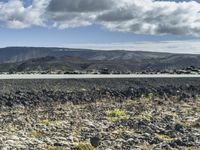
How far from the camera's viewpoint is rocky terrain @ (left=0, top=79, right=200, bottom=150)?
14641mm

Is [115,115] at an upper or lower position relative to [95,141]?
lower

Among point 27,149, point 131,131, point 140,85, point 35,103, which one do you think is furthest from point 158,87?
point 27,149

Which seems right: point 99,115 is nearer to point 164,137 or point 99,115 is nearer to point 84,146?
point 164,137

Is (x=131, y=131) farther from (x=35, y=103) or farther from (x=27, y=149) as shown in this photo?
(x=35, y=103)

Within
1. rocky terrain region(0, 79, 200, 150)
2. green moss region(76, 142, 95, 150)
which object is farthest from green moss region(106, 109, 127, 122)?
green moss region(76, 142, 95, 150)

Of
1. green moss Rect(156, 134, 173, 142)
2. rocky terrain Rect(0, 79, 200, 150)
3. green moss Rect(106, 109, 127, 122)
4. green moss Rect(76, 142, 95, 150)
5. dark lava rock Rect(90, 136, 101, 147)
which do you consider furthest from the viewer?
green moss Rect(106, 109, 127, 122)

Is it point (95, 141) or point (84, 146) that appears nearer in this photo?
point (84, 146)

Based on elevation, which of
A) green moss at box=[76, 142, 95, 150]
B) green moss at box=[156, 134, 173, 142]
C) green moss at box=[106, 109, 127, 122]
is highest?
green moss at box=[76, 142, 95, 150]

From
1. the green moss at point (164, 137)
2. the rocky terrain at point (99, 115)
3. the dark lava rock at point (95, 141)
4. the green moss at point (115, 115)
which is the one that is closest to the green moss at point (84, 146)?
A: the rocky terrain at point (99, 115)

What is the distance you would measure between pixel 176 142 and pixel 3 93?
1202 cm

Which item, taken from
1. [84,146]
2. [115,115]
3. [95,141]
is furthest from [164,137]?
[115,115]

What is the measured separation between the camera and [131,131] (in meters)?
16.8

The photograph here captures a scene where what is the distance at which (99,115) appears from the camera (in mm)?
20156

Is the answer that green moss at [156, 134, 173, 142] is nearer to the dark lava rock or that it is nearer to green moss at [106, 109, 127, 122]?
the dark lava rock
